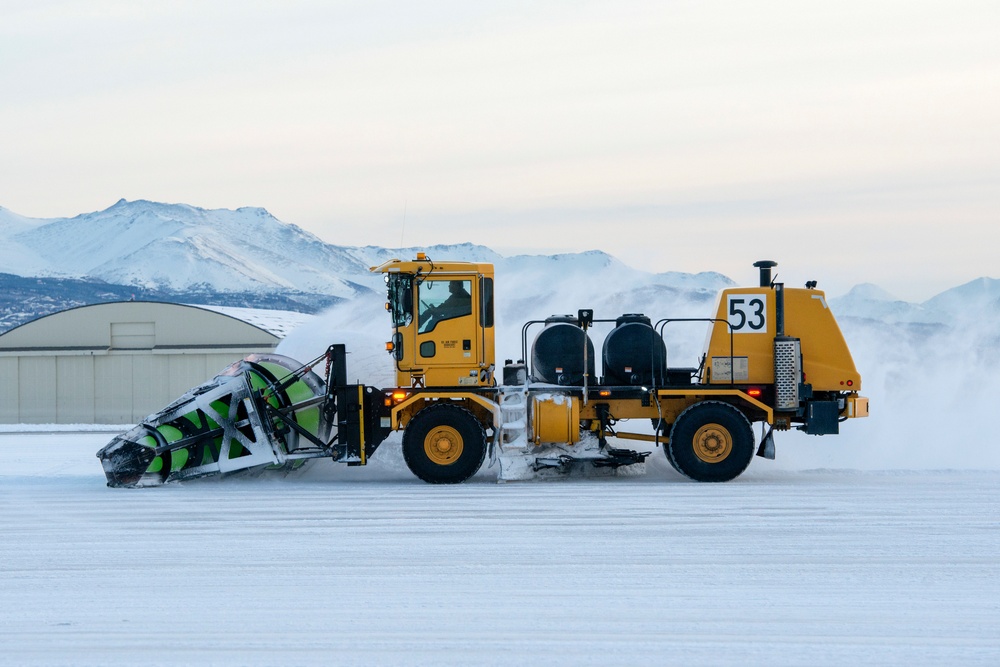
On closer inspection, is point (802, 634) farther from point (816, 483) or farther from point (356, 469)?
point (356, 469)

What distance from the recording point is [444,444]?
43.7 ft

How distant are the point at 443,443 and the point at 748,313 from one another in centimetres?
425

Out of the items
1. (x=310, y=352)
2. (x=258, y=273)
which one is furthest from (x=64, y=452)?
(x=258, y=273)

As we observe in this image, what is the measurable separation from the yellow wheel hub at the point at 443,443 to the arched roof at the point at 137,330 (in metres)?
19.7

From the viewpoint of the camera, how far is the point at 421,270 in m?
13.2

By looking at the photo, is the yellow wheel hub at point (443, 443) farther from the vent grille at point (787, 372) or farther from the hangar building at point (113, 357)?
the hangar building at point (113, 357)

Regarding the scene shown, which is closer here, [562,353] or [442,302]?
[442,302]

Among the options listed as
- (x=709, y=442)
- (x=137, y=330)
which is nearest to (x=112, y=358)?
(x=137, y=330)

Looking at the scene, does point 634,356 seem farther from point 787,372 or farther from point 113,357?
point 113,357

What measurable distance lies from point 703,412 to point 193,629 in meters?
8.10

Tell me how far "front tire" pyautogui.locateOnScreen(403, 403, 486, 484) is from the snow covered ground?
0.44 m

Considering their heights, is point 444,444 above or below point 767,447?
above

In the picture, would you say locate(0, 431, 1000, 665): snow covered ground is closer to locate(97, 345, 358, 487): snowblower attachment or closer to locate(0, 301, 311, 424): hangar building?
locate(97, 345, 358, 487): snowblower attachment

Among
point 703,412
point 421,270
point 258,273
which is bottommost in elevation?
point 703,412
